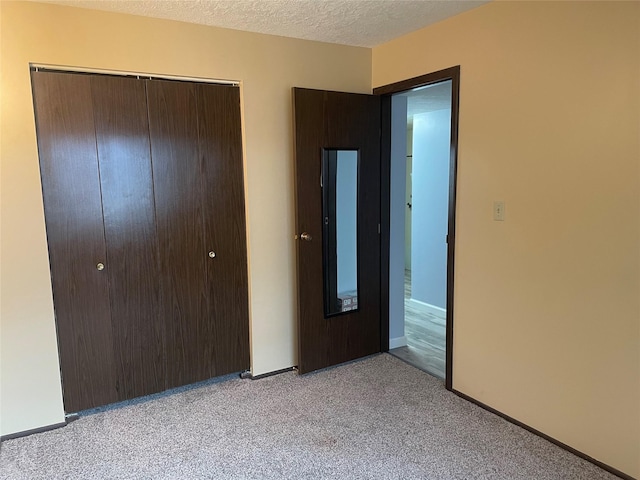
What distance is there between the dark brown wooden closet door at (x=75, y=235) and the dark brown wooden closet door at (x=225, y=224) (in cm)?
63

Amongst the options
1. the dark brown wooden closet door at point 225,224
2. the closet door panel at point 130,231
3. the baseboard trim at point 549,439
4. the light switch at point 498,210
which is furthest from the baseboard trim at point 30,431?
the light switch at point 498,210

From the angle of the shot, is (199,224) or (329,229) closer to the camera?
(199,224)

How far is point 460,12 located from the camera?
248 centimetres

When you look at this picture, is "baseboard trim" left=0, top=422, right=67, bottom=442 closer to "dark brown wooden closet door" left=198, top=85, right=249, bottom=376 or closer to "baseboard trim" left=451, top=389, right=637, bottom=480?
"dark brown wooden closet door" left=198, top=85, right=249, bottom=376

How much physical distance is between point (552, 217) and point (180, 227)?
2.13 metres

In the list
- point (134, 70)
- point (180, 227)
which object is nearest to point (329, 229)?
point (180, 227)

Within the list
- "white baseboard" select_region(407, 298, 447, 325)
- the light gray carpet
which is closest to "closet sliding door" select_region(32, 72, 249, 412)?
the light gray carpet

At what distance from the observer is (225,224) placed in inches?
113

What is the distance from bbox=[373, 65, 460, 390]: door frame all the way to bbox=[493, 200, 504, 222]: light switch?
29cm

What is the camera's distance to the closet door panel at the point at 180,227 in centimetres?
262

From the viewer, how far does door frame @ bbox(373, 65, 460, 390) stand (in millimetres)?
2627

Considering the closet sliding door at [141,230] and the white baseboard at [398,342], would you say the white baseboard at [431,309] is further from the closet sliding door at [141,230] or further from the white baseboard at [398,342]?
the closet sliding door at [141,230]

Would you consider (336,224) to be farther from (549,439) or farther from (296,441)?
(549,439)

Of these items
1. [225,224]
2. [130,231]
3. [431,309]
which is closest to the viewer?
[130,231]
